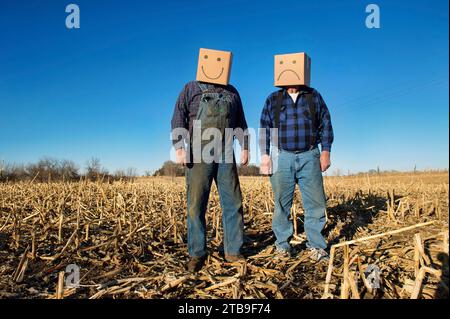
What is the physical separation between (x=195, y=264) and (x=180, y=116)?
59.4 inches

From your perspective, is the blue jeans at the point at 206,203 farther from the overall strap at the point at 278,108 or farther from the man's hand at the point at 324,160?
the man's hand at the point at 324,160

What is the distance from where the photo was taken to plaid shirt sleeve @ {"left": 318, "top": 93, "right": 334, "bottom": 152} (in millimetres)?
4203

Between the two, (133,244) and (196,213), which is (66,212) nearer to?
(133,244)

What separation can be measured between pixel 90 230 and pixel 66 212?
140cm

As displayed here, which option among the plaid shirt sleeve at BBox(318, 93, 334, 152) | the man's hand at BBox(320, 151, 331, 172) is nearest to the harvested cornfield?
the man's hand at BBox(320, 151, 331, 172)

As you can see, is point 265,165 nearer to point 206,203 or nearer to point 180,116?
point 206,203

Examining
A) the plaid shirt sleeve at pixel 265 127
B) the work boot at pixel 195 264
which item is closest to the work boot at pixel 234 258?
the work boot at pixel 195 264

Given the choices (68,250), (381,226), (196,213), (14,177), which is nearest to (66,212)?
(68,250)

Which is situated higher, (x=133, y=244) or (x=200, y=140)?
(x=200, y=140)

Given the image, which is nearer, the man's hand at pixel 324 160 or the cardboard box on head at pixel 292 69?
the cardboard box on head at pixel 292 69

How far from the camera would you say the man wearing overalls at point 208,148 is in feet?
12.0

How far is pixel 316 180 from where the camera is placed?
4090 mm

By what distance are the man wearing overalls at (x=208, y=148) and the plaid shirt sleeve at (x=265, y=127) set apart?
21.6 inches

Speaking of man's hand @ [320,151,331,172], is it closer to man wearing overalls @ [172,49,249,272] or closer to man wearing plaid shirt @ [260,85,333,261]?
man wearing plaid shirt @ [260,85,333,261]
